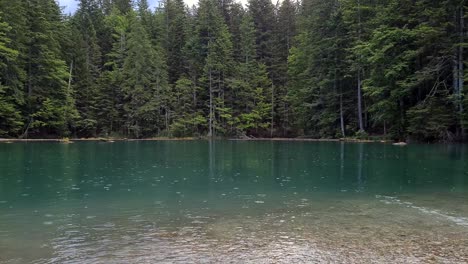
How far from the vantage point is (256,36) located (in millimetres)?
71438

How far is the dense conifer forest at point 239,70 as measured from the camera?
3859 centimetres

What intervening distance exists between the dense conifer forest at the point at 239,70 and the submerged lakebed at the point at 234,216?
20.5 m

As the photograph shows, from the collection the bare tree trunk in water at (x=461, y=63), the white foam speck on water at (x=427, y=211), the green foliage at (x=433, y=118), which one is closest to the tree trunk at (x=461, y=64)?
the bare tree trunk in water at (x=461, y=63)

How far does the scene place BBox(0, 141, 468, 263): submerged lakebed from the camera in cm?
730

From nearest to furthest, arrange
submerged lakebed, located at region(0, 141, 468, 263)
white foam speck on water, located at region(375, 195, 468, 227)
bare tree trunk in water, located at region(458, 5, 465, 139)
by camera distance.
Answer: submerged lakebed, located at region(0, 141, 468, 263)
white foam speck on water, located at region(375, 195, 468, 227)
bare tree trunk in water, located at region(458, 5, 465, 139)

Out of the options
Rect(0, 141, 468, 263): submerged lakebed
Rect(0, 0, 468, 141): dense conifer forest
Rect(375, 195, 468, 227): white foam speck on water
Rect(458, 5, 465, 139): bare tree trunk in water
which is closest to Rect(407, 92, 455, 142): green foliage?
Rect(0, 0, 468, 141): dense conifer forest

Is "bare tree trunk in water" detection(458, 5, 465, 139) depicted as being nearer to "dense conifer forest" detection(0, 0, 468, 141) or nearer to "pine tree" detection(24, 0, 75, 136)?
"dense conifer forest" detection(0, 0, 468, 141)

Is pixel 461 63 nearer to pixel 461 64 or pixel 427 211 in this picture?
pixel 461 64

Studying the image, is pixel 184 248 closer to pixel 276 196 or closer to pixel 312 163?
pixel 276 196

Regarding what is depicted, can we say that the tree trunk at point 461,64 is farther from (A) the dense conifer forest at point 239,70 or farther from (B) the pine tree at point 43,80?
(B) the pine tree at point 43,80

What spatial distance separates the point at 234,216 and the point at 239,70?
181 ft

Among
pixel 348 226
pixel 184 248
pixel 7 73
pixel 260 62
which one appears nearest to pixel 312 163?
pixel 348 226

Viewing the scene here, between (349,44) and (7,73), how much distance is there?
40673 millimetres

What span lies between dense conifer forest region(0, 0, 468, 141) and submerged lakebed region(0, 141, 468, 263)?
20488 millimetres
